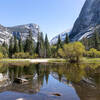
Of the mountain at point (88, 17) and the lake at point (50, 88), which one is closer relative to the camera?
the lake at point (50, 88)

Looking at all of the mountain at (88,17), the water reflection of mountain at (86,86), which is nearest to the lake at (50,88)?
the water reflection of mountain at (86,86)

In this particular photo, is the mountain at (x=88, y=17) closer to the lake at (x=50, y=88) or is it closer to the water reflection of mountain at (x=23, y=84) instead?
the water reflection of mountain at (x=23, y=84)

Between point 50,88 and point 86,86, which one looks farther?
point 86,86

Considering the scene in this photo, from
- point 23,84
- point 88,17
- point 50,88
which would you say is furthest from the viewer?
point 88,17

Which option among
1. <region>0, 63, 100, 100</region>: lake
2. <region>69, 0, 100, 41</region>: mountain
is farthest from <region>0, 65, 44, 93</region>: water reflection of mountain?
<region>69, 0, 100, 41</region>: mountain

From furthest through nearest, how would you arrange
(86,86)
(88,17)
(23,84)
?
1. (88,17)
2. (23,84)
3. (86,86)

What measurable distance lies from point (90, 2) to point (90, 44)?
125 m

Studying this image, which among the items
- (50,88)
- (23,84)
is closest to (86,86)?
(50,88)

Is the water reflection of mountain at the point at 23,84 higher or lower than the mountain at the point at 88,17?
lower

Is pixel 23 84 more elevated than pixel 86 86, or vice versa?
pixel 23 84

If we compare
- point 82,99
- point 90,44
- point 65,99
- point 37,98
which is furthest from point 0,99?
point 90,44

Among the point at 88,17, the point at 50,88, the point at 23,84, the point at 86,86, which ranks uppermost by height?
the point at 88,17

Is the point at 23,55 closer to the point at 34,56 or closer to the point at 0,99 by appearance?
the point at 34,56

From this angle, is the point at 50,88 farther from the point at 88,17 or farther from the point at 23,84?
the point at 88,17
